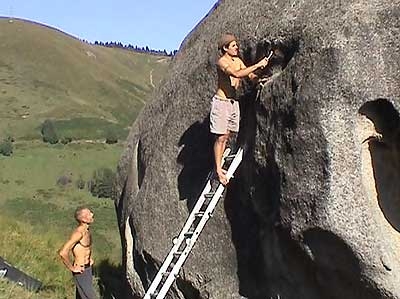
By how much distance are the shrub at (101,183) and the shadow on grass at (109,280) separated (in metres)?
46.2

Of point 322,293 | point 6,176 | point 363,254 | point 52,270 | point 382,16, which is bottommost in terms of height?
point 6,176

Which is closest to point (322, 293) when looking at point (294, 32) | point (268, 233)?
point (268, 233)

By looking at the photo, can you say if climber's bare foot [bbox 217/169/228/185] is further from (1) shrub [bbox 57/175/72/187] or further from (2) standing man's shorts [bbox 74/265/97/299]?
(1) shrub [bbox 57/175/72/187]

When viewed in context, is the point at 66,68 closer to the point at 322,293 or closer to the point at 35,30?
the point at 35,30

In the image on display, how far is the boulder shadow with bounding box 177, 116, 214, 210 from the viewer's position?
10570 millimetres

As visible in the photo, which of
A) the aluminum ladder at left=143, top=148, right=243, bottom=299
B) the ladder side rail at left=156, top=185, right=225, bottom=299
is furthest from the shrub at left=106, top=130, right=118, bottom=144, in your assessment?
the ladder side rail at left=156, top=185, right=225, bottom=299

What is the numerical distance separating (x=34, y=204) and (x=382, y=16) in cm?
5619

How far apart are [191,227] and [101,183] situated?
61.5 metres

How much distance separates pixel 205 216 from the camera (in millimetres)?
9398

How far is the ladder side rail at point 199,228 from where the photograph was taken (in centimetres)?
939

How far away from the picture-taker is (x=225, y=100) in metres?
9.48

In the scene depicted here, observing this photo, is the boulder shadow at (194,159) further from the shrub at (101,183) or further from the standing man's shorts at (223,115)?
the shrub at (101,183)

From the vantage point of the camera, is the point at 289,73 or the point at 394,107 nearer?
the point at 394,107

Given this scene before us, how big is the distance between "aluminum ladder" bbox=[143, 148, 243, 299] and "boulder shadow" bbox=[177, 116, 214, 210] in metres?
0.58
